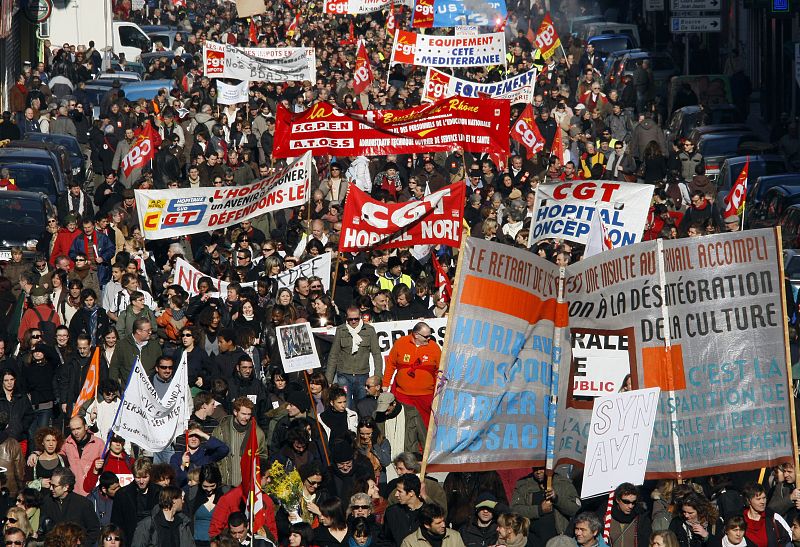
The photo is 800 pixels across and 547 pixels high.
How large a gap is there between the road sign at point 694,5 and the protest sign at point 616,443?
77.2ft

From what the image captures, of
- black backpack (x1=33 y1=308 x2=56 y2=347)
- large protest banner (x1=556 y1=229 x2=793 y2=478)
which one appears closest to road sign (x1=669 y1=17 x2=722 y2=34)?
black backpack (x1=33 y1=308 x2=56 y2=347)

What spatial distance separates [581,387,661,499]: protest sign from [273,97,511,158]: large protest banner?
1153 cm

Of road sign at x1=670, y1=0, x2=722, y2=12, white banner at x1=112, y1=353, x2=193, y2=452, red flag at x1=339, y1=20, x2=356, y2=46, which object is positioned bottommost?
red flag at x1=339, y1=20, x2=356, y2=46

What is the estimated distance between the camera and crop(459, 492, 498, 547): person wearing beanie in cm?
1180

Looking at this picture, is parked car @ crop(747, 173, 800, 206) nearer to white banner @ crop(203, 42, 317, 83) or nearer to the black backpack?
the black backpack

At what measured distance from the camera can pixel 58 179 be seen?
26.6 m

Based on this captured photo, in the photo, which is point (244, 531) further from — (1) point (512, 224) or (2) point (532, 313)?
(1) point (512, 224)

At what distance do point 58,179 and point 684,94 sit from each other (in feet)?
39.9

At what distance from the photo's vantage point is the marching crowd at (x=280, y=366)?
38.7 feet

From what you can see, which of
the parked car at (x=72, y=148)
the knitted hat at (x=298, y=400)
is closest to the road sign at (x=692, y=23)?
the parked car at (x=72, y=148)

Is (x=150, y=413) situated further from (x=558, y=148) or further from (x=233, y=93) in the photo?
(x=233, y=93)

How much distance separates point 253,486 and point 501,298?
2.11 m

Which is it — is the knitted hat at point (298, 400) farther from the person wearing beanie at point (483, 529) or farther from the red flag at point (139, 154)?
the red flag at point (139, 154)

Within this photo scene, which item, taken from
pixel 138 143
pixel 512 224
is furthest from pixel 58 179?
pixel 512 224
